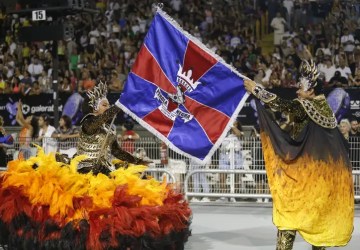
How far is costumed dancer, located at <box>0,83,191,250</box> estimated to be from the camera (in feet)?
23.1

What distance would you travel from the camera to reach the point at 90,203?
23.4ft

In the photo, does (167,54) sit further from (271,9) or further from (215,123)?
(271,9)

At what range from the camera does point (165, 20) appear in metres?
7.72

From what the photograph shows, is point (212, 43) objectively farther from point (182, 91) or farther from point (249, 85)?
point (249, 85)

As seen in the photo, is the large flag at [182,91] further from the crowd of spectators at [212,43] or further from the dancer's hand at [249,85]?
the crowd of spectators at [212,43]

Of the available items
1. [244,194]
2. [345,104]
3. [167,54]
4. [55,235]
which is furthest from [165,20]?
[345,104]

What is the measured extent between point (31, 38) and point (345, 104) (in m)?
5.93

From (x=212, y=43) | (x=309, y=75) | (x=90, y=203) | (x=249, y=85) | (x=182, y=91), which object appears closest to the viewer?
(x=90, y=203)

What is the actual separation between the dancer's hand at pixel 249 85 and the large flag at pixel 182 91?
12cm

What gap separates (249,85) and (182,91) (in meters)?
0.68

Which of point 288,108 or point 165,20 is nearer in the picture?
point 288,108

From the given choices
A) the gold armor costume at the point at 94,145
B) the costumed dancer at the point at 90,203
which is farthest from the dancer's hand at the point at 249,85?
the gold armor costume at the point at 94,145

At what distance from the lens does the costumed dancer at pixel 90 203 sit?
277 inches

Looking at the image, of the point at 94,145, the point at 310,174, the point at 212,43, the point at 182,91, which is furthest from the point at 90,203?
the point at 212,43
